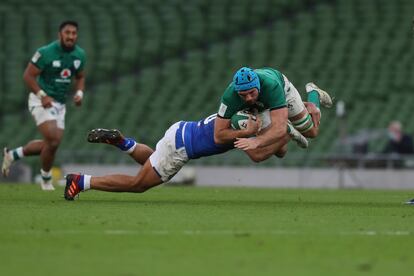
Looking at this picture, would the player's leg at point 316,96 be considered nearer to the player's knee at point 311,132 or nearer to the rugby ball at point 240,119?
the player's knee at point 311,132

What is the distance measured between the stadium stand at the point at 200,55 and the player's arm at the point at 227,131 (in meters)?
11.6

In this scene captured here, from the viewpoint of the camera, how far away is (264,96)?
38.8 ft

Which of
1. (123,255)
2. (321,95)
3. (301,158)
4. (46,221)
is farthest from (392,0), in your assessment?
(123,255)

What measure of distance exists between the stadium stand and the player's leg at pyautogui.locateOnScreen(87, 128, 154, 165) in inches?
414

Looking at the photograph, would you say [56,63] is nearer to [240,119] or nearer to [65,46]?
[65,46]

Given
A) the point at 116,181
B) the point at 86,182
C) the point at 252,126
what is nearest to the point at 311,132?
the point at 252,126

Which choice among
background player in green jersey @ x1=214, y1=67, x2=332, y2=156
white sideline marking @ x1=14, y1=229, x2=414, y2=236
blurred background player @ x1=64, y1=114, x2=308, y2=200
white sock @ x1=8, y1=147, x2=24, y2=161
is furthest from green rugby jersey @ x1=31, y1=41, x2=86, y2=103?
white sideline marking @ x1=14, y1=229, x2=414, y2=236

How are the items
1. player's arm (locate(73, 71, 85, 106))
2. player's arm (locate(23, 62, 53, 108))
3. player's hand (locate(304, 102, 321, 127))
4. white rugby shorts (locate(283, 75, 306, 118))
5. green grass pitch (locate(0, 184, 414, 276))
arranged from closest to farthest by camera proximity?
green grass pitch (locate(0, 184, 414, 276)) < white rugby shorts (locate(283, 75, 306, 118)) < player's hand (locate(304, 102, 321, 127)) < player's arm (locate(23, 62, 53, 108)) < player's arm (locate(73, 71, 85, 106))

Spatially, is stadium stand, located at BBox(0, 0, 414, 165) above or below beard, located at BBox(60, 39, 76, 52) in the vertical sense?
below

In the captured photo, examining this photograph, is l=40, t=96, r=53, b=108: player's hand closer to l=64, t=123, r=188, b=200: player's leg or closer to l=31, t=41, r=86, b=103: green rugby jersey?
l=31, t=41, r=86, b=103: green rugby jersey

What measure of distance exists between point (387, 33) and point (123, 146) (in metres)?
16.2

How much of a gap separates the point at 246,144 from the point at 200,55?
16619 millimetres

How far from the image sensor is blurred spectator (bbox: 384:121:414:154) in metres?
22.3

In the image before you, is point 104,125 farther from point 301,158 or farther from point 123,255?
point 123,255
